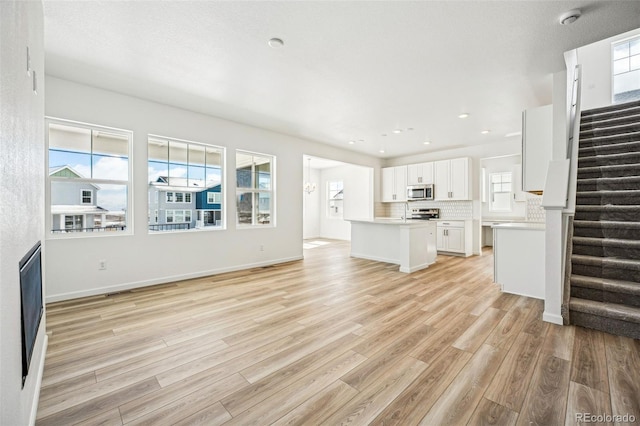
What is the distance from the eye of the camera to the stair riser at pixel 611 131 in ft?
13.3

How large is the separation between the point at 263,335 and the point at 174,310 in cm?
132

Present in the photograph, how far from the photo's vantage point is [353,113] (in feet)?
15.6

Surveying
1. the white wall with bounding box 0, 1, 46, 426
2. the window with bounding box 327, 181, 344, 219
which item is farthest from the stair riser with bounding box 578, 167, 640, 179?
the window with bounding box 327, 181, 344, 219

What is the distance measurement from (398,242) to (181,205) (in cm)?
408

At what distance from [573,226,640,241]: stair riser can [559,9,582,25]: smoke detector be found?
2289 mm

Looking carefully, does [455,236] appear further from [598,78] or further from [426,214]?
[598,78]

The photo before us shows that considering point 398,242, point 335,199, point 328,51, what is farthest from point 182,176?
point 335,199

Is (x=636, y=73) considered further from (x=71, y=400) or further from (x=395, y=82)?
(x=71, y=400)

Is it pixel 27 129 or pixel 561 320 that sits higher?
pixel 27 129

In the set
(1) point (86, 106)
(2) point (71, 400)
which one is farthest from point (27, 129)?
(1) point (86, 106)

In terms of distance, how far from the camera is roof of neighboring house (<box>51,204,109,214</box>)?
3.62 m

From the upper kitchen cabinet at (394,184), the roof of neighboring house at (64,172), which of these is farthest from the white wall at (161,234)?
the upper kitchen cabinet at (394,184)

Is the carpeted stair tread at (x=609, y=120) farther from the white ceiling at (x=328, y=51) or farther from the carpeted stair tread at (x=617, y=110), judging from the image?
the white ceiling at (x=328, y=51)

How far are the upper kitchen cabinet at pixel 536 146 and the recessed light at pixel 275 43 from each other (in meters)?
3.28
